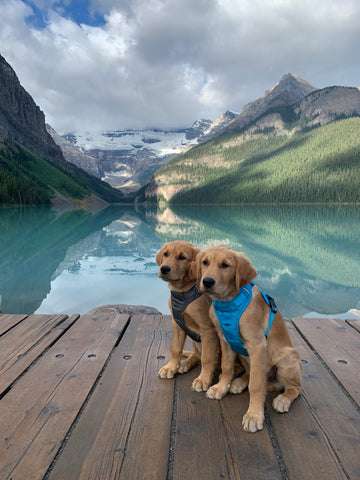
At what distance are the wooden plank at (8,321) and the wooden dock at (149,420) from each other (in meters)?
0.54

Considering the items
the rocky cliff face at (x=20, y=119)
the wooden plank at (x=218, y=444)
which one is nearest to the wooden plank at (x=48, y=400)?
the wooden plank at (x=218, y=444)

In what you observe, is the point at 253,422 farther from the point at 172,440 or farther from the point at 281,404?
the point at 172,440

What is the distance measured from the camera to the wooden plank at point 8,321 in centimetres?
484

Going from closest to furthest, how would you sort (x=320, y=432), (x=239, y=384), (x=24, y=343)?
(x=320, y=432) < (x=239, y=384) < (x=24, y=343)

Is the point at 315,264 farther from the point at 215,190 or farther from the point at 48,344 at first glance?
the point at 215,190

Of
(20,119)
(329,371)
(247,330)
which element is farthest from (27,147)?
(329,371)

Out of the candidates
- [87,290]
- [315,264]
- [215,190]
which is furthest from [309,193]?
[87,290]

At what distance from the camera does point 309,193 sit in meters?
142

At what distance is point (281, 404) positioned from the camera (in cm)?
289

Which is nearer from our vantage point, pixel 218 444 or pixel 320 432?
pixel 218 444

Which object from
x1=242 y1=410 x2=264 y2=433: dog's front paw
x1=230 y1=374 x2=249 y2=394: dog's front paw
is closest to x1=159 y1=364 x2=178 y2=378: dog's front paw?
x1=230 y1=374 x2=249 y2=394: dog's front paw

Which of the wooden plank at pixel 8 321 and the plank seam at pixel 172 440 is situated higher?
the plank seam at pixel 172 440

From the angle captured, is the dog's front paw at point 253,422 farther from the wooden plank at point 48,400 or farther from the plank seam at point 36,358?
the plank seam at point 36,358

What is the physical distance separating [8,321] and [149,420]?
3.69m
